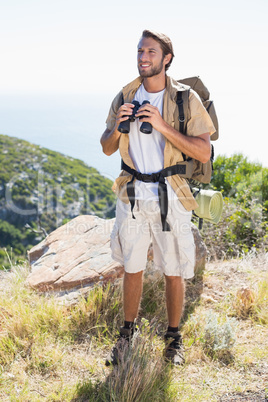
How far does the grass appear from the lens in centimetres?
265

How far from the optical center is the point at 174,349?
3.03 m

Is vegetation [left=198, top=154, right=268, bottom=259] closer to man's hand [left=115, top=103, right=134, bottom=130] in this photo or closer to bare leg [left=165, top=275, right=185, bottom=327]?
bare leg [left=165, top=275, right=185, bottom=327]

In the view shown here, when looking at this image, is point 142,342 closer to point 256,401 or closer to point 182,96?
point 256,401

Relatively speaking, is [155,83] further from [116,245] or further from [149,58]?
[116,245]

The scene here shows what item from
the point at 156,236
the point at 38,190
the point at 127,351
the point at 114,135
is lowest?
the point at 38,190

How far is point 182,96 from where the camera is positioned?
8.73 feet

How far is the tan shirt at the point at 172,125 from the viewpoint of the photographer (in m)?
2.65

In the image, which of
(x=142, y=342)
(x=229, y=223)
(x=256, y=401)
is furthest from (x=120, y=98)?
(x=229, y=223)

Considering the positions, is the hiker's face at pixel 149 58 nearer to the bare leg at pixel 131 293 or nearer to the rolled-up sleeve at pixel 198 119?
the rolled-up sleeve at pixel 198 119

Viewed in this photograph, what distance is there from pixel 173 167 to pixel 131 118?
42 centimetres

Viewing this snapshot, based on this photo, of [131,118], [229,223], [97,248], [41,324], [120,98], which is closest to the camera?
[131,118]

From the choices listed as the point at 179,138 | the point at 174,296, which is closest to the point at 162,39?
the point at 179,138

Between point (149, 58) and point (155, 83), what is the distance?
17 centimetres

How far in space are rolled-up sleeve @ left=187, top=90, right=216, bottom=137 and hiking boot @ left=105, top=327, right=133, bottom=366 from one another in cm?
145
